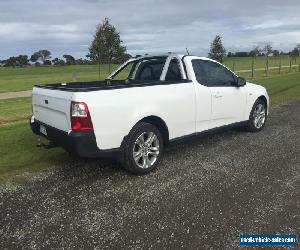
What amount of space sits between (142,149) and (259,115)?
392cm

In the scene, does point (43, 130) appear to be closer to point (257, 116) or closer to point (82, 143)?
point (82, 143)

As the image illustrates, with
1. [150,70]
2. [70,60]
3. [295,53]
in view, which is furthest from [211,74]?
[70,60]

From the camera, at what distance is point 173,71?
6.58 meters


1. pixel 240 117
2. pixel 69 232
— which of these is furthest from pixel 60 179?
pixel 240 117

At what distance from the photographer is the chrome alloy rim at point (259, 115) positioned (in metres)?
8.23

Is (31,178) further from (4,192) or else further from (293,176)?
(293,176)

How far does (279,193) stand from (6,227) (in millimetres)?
3396

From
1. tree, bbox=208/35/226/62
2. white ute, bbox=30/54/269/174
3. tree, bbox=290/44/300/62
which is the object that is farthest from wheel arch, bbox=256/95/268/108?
tree, bbox=290/44/300/62

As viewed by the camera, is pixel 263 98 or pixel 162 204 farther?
pixel 263 98

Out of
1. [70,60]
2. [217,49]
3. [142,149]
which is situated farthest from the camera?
[70,60]

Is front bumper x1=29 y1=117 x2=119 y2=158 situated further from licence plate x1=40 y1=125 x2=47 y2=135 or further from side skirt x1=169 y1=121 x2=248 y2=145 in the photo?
side skirt x1=169 y1=121 x2=248 y2=145

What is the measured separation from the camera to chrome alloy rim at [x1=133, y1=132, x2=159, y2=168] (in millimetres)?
5496

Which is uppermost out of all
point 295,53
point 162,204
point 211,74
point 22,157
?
point 295,53

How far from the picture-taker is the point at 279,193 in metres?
4.77
